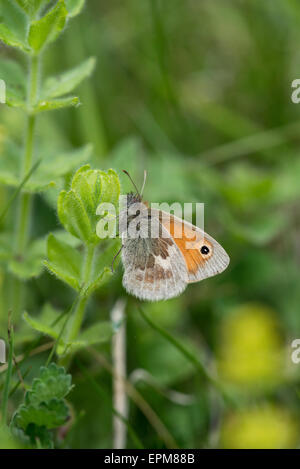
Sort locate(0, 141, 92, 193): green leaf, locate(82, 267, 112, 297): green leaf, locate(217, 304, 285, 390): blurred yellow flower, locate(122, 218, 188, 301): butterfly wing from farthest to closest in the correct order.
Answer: locate(217, 304, 285, 390): blurred yellow flower
locate(0, 141, 92, 193): green leaf
locate(122, 218, 188, 301): butterfly wing
locate(82, 267, 112, 297): green leaf

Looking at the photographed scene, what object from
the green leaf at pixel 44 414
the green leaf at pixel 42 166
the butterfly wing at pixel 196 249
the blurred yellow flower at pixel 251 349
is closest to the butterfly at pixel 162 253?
the butterfly wing at pixel 196 249

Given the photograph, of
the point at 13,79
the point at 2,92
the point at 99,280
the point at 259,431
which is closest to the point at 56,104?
the point at 2,92

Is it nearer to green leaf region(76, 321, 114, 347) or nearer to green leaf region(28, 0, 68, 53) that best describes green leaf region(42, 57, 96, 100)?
green leaf region(28, 0, 68, 53)

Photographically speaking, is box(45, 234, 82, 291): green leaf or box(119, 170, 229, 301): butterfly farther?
Result: box(119, 170, 229, 301): butterfly

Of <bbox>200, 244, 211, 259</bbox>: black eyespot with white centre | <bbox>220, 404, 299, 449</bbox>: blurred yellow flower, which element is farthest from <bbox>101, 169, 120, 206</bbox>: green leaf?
<bbox>220, 404, 299, 449</bbox>: blurred yellow flower

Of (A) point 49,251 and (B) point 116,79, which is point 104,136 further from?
(A) point 49,251
